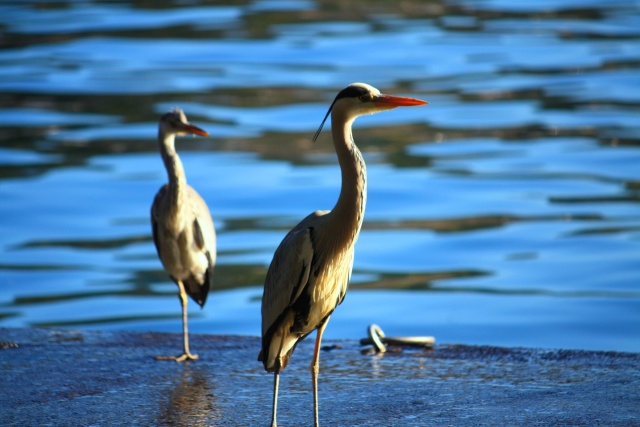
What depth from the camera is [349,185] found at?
16.8 ft

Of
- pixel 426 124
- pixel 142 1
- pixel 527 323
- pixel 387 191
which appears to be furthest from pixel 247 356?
pixel 142 1

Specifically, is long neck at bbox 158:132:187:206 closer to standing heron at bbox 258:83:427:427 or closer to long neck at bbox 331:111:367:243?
standing heron at bbox 258:83:427:427

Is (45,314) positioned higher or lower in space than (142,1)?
lower

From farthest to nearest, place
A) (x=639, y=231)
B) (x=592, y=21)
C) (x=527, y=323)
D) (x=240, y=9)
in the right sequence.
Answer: (x=240, y=9)
(x=592, y=21)
(x=639, y=231)
(x=527, y=323)

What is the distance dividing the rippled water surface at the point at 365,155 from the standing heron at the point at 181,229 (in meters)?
2.81

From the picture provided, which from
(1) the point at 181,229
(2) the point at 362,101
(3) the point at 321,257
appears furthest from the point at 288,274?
(1) the point at 181,229

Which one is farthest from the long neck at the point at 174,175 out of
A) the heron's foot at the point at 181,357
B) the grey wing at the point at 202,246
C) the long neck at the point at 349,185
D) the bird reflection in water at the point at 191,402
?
the long neck at the point at 349,185

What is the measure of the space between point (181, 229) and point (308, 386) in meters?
1.77

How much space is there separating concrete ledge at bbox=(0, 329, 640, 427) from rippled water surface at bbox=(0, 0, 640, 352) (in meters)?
3.71

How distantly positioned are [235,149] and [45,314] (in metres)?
6.32

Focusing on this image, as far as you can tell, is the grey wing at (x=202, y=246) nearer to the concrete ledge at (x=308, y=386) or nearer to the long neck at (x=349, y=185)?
the concrete ledge at (x=308, y=386)

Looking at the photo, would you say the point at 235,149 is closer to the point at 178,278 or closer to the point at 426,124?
the point at 426,124

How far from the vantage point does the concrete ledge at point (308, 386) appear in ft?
17.6

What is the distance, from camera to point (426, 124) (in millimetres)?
18031
